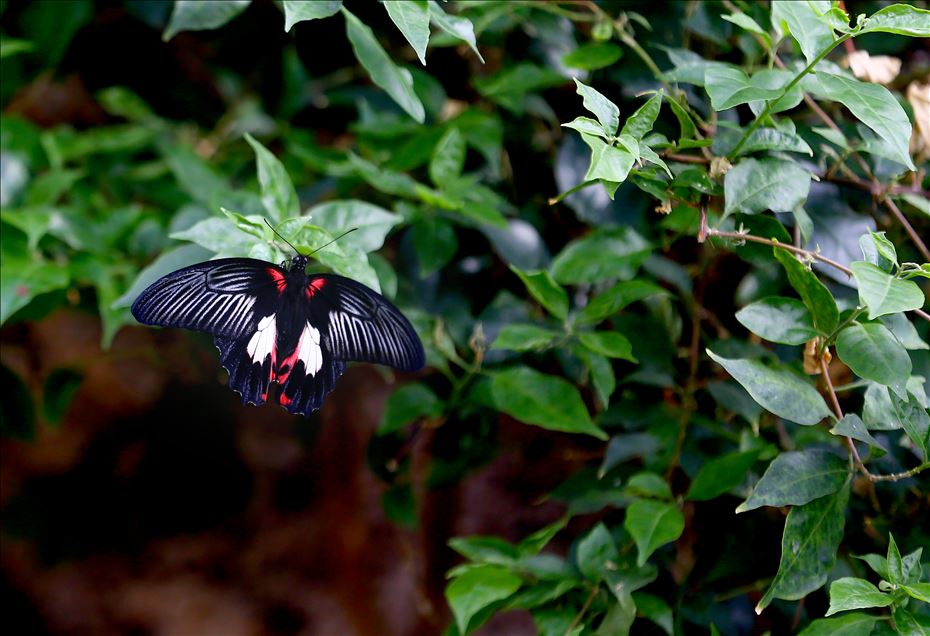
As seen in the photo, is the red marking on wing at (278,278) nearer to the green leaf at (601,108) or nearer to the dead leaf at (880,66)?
the green leaf at (601,108)

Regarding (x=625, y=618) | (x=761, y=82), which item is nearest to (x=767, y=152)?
(x=761, y=82)

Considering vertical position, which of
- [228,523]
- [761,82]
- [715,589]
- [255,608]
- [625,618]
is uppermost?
[761,82]

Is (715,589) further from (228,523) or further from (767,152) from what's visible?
(228,523)

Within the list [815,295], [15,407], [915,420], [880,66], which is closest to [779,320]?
[815,295]

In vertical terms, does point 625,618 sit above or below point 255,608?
above

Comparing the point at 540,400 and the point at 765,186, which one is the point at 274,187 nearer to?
the point at 540,400
